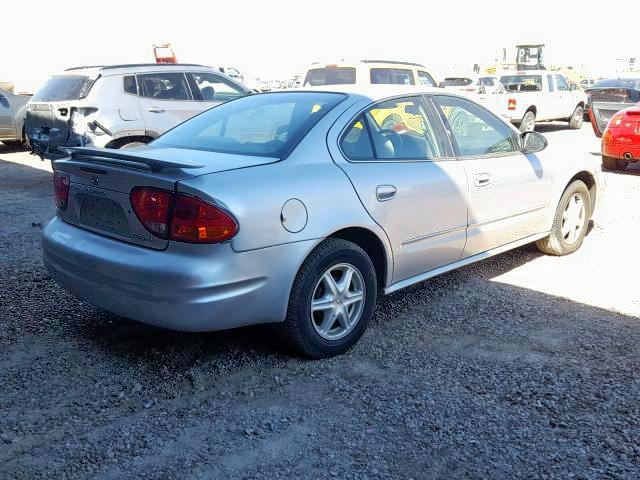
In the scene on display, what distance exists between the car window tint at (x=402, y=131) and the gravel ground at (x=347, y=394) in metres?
1.08

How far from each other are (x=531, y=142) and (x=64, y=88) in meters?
6.55

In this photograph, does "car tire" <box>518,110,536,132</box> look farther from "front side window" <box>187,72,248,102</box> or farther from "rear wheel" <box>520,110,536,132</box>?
"front side window" <box>187,72,248,102</box>

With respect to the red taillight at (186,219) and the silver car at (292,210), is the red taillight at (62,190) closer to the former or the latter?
the silver car at (292,210)

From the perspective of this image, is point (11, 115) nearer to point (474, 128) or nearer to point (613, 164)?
point (613, 164)

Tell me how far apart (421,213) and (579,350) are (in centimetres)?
121

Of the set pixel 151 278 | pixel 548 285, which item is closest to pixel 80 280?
pixel 151 278

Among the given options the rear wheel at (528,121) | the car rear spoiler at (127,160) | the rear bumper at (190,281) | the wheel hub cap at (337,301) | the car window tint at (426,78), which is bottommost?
the wheel hub cap at (337,301)

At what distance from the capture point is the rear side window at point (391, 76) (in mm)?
11977

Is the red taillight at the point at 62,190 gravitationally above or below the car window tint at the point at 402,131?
below

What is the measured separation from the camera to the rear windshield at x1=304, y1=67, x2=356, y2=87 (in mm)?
11938

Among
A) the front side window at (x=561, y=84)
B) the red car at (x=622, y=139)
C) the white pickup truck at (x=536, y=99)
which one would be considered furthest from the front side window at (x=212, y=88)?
the front side window at (x=561, y=84)

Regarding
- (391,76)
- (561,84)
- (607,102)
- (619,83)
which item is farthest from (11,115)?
(619,83)

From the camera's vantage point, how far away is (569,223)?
229 inches

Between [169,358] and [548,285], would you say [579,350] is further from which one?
[169,358]
